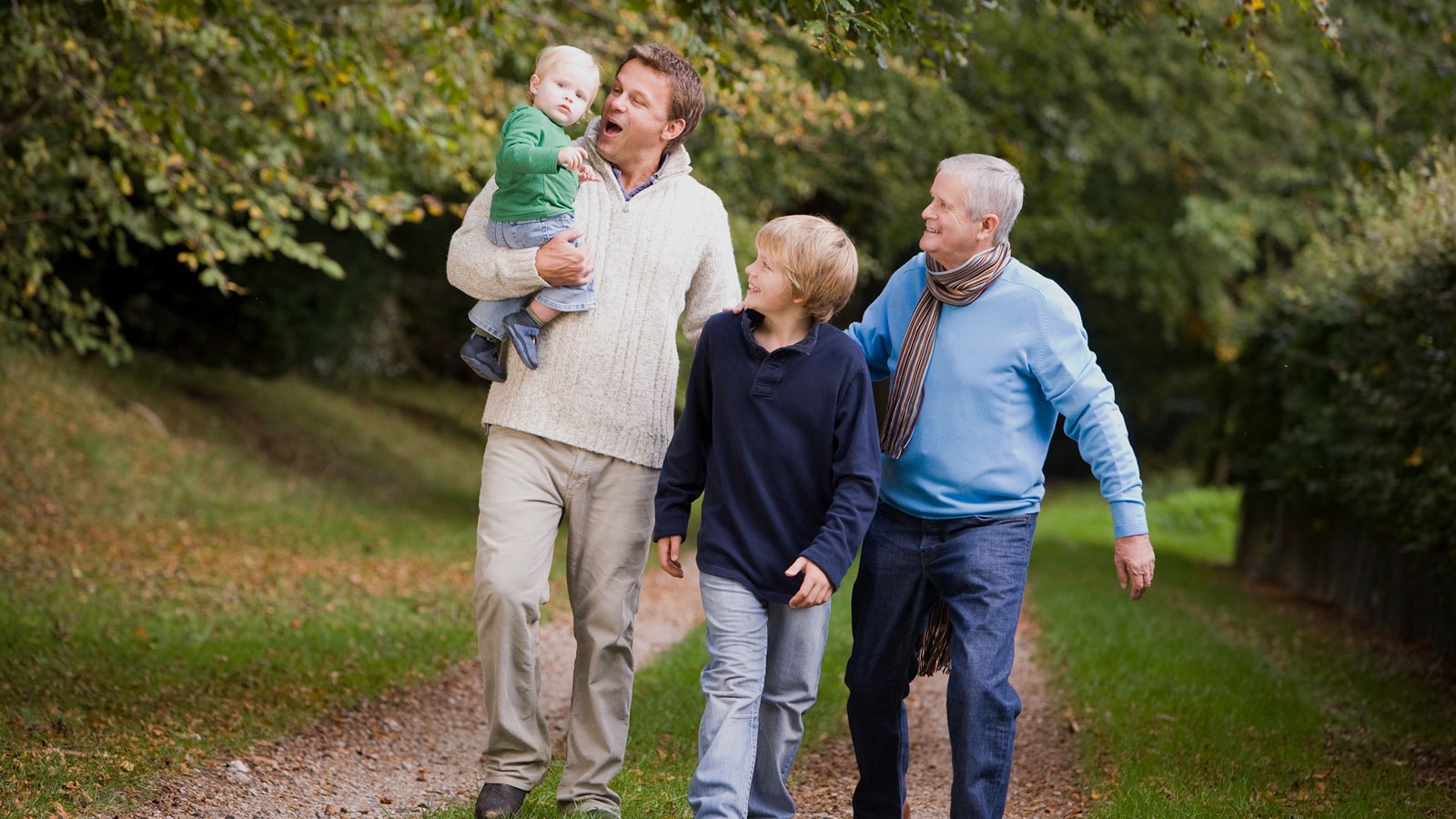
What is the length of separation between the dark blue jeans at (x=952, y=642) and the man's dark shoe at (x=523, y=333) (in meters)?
1.06

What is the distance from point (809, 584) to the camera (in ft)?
11.0

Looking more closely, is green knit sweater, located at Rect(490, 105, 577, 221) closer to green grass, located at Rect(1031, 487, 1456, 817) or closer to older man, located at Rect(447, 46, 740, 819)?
older man, located at Rect(447, 46, 740, 819)

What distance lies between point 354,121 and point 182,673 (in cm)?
546

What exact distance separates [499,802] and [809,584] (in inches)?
46.3

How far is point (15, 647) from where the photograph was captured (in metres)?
6.18

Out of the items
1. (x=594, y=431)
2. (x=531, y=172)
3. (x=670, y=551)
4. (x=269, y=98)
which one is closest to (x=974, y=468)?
(x=670, y=551)

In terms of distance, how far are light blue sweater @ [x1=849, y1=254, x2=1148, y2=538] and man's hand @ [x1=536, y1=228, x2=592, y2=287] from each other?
100cm

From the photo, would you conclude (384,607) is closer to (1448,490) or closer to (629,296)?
(629,296)

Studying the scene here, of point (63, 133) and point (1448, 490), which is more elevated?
point (63, 133)

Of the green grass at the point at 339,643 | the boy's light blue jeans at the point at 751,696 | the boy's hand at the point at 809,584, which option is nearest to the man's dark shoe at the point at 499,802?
the green grass at the point at 339,643

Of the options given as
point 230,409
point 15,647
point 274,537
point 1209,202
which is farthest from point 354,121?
point 1209,202

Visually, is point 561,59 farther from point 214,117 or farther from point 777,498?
point 214,117

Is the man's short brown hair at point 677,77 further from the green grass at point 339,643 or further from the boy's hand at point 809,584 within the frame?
the green grass at point 339,643

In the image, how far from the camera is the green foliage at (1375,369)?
314 inches
